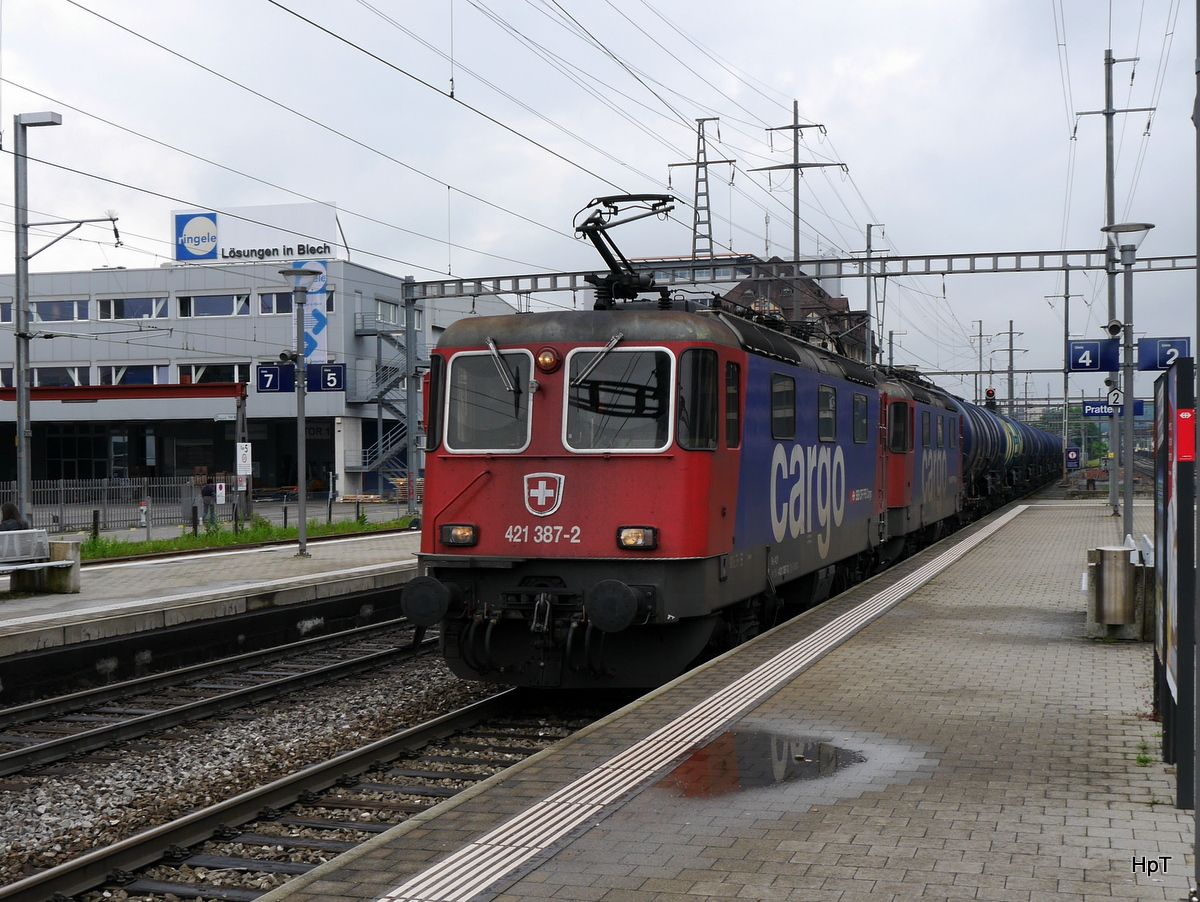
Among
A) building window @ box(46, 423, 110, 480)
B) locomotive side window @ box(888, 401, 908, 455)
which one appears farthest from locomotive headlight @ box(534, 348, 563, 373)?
building window @ box(46, 423, 110, 480)

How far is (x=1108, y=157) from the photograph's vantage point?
29266 millimetres

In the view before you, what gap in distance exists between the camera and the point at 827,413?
1364 cm

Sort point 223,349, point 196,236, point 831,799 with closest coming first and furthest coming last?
point 831,799, point 223,349, point 196,236

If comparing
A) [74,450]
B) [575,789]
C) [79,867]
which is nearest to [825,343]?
[575,789]

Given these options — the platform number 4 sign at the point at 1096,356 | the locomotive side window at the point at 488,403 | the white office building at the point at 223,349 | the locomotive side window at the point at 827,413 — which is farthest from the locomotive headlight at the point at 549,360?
the white office building at the point at 223,349

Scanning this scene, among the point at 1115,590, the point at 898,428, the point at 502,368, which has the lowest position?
the point at 1115,590

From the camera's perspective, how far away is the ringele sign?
173 feet

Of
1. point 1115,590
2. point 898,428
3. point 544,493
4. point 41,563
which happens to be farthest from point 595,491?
point 898,428

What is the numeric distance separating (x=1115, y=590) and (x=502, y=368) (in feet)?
19.8

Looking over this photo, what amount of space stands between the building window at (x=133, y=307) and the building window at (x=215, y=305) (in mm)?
906

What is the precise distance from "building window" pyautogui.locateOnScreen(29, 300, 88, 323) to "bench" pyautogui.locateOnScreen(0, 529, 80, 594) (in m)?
42.7

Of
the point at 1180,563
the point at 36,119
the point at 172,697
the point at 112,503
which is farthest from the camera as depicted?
the point at 112,503

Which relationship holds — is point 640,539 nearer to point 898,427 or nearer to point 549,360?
point 549,360

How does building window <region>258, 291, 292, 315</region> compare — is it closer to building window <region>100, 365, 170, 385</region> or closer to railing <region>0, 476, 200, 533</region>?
building window <region>100, 365, 170, 385</region>
